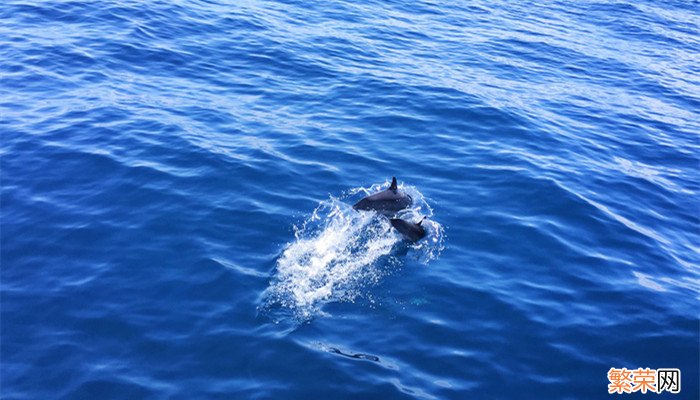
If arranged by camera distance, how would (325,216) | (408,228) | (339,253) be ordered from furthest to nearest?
(325,216) < (408,228) < (339,253)

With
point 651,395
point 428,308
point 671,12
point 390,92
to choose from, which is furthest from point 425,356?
point 671,12

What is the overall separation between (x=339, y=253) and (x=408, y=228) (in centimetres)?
210

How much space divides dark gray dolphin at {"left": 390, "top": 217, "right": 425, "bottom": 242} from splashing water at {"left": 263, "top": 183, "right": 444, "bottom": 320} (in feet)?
0.75

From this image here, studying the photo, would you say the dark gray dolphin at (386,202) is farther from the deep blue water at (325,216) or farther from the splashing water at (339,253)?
the deep blue water at (325,216)

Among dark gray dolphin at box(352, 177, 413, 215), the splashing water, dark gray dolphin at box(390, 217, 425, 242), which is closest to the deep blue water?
the splashing water

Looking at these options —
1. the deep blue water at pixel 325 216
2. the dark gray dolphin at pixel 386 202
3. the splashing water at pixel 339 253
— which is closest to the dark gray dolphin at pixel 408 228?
the splashing water at pixel 339 253

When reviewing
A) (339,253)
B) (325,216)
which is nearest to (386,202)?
(325,216)

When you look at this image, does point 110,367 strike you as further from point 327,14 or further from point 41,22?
point 327,14

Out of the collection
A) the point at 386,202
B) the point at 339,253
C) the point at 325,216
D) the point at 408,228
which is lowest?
the point at 339,253

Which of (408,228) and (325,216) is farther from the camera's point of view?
(325,216)

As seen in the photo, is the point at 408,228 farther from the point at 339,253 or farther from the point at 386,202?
the point at 339,253

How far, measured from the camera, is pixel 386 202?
53.9 ft

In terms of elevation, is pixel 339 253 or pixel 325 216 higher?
pixel 325 216

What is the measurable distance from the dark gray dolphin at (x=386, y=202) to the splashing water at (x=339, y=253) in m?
0.23
